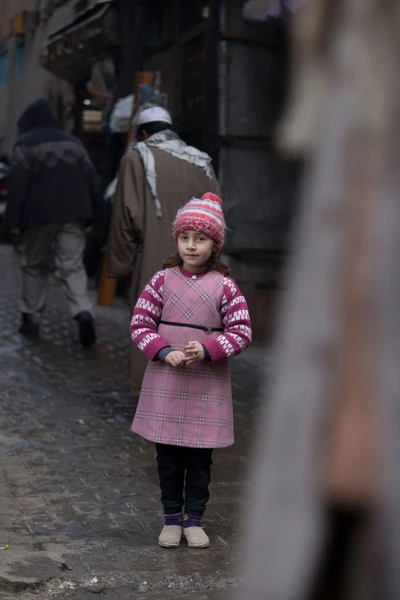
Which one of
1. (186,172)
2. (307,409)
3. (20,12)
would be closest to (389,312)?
(307,409)

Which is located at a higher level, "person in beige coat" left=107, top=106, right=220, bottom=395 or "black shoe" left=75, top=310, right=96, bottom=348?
"person in beige coat" left=107, top=106, right=220, bottom=395

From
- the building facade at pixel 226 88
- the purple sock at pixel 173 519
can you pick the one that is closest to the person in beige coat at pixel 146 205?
the purple sock at pixel 173 519

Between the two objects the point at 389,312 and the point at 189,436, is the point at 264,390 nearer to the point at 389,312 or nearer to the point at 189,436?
the point at 189,436

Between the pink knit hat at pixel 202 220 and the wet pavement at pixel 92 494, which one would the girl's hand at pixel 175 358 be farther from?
the wet pavement at pixel 92 494

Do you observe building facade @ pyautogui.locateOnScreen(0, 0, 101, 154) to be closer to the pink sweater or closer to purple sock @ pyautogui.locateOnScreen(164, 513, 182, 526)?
the pink sweater

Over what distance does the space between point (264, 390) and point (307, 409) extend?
731 centimetres

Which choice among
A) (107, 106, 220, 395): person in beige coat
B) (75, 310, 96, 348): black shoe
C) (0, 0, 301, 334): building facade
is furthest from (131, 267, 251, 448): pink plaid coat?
(0, 0, 301, 334): building facade

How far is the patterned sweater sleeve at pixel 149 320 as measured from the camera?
4582 mm

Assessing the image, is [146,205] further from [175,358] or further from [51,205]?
[51,205]

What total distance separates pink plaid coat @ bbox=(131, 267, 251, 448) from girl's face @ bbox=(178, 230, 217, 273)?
7cm

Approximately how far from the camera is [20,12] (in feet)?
78.1

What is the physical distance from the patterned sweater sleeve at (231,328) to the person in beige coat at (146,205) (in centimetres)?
234

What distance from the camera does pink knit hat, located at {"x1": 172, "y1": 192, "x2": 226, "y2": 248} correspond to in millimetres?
4664

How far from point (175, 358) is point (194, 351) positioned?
8 centimetres
